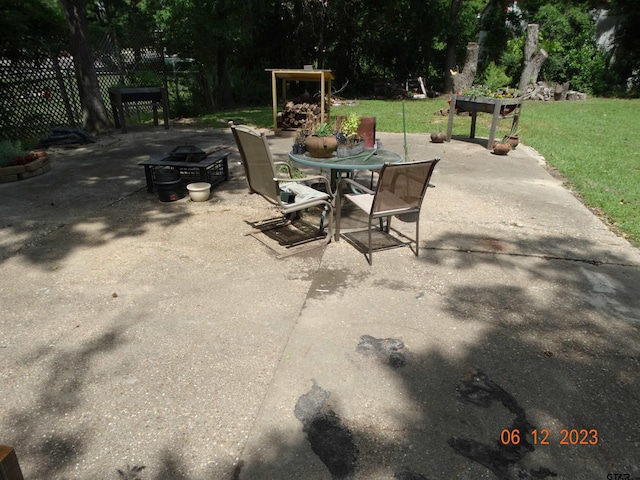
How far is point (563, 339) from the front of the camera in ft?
9.45

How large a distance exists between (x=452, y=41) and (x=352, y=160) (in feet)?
51.9

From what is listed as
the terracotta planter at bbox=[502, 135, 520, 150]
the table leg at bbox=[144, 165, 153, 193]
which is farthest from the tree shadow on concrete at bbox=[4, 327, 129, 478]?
the terracotta planter at bbox=[502, 135, 520, 150]

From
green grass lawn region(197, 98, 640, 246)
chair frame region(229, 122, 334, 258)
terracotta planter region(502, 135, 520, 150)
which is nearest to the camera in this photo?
chair frame region(229, 122, 334, 258)

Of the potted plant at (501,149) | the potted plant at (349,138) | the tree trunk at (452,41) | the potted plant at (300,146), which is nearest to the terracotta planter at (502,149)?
the potted plant at (501,149)

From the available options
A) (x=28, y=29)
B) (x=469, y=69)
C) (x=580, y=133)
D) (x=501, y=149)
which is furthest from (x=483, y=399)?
(x=469, y=69)

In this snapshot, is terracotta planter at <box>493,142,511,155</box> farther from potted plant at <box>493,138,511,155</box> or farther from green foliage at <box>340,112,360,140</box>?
green foliage at <box>340,112,360,140</box>

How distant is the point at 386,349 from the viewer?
276 cm

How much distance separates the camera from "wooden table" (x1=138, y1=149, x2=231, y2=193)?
5.54 metres

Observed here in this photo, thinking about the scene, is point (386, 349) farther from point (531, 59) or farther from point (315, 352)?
point (531, 59)

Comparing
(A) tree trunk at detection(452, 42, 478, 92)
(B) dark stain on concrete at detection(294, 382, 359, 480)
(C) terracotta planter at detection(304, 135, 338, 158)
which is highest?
(A) tree trunk at detection(452, 42, 478, 92)

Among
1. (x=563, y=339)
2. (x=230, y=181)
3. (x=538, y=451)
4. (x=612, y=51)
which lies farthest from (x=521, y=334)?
(x=612, y=51)

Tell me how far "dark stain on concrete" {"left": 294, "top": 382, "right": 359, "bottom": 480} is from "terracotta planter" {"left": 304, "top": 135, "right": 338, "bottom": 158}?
2.79 metres

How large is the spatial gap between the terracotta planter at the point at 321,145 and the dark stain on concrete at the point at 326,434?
110 inches

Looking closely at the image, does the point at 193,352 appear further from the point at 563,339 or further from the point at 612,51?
the point at 612,51
